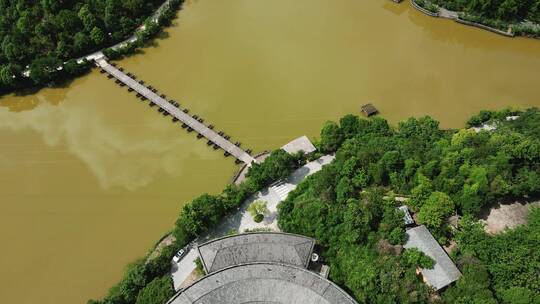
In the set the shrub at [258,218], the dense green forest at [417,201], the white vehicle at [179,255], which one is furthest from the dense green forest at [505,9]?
the white vehicle at [179,255]

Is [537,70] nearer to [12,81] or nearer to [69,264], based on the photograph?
[69,264]

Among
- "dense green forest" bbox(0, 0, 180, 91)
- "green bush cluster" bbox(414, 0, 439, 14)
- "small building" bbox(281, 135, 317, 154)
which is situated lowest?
"small building" bbox(281, 135, 317, 154)

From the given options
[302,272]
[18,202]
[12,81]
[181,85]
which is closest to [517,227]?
[302,272]

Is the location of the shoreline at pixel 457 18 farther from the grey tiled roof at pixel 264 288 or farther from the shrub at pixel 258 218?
the grey tiled roof at pixel 264 288

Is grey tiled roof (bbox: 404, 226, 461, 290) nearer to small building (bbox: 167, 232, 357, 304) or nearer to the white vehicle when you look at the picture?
small building (bbox: 167, 232, 357, 304)

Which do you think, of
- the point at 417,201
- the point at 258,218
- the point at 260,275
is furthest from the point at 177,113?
the point at 417,201

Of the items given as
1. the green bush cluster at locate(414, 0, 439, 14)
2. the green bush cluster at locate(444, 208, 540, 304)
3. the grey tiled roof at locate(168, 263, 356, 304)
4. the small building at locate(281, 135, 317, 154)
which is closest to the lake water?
the green bush cluster at locate(414, 0, 439, 14)
